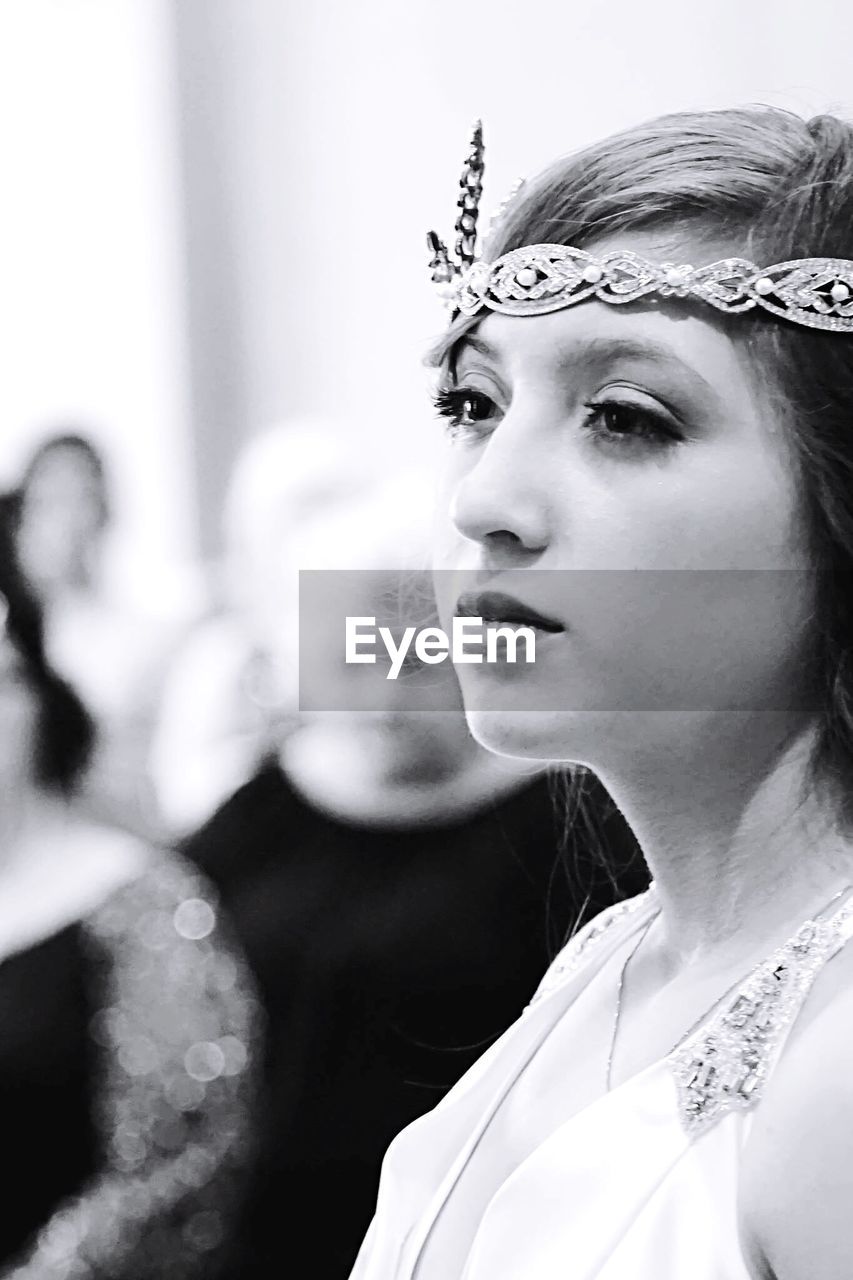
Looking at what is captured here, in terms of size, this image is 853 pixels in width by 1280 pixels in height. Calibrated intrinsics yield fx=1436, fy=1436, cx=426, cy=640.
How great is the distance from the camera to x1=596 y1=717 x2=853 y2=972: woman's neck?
78cm

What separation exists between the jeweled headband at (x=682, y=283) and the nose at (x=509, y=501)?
3.0 inches

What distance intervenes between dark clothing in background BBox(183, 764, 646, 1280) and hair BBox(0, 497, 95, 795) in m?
0.14

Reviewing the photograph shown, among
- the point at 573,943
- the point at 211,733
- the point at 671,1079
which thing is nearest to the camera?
the point at 671,1079

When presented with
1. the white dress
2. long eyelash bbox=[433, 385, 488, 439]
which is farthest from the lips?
the white dress

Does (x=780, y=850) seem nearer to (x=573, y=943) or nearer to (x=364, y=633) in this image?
(x=573, y=943)

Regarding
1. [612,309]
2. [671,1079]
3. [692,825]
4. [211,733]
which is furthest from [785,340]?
[211,733]

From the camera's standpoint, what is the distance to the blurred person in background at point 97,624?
1.24m

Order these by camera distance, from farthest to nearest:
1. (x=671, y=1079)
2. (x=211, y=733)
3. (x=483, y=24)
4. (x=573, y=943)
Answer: (x=211, y=733) < (x=483, y=24) < (x=573, y=943) < (x=671, y=1079)

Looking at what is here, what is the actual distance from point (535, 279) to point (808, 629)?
0.79ft

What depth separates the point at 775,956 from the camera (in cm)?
73

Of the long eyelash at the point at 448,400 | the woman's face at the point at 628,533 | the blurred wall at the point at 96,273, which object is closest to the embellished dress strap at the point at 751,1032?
the woman's face at the point at 628,533

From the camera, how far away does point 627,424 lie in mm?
759

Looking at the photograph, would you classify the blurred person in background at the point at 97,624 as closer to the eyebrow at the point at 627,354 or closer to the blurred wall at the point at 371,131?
the blurred wall at the point at 371,131

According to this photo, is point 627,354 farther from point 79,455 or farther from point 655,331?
point 79,455
